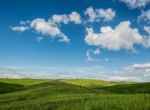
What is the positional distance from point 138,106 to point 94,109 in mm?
1717

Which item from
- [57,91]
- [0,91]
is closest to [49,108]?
[57,91]

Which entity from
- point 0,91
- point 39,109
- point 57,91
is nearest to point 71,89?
point 57,91

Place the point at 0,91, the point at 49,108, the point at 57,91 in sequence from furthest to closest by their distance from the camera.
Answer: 1. the point at 0,91
2. the point at 57,91
3. the point at 49,108

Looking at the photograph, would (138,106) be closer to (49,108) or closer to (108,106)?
(108,106)

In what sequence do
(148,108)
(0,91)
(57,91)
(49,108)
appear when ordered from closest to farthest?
1. (148,108)
2. (49,108)
3. (57,91)
4. (0,91)

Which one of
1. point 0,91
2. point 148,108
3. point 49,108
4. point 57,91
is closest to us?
point 148,108

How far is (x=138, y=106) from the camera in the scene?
11617 millimetres

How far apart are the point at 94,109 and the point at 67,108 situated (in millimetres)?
1069

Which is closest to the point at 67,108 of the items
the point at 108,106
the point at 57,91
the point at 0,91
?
the point at 108,106

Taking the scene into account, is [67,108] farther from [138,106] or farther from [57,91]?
[57,91]

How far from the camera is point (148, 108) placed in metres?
11.4

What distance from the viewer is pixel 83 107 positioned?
37.6ft

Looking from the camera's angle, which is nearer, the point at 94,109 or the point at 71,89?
the point at 94,109

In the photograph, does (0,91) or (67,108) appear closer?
(67,108)
